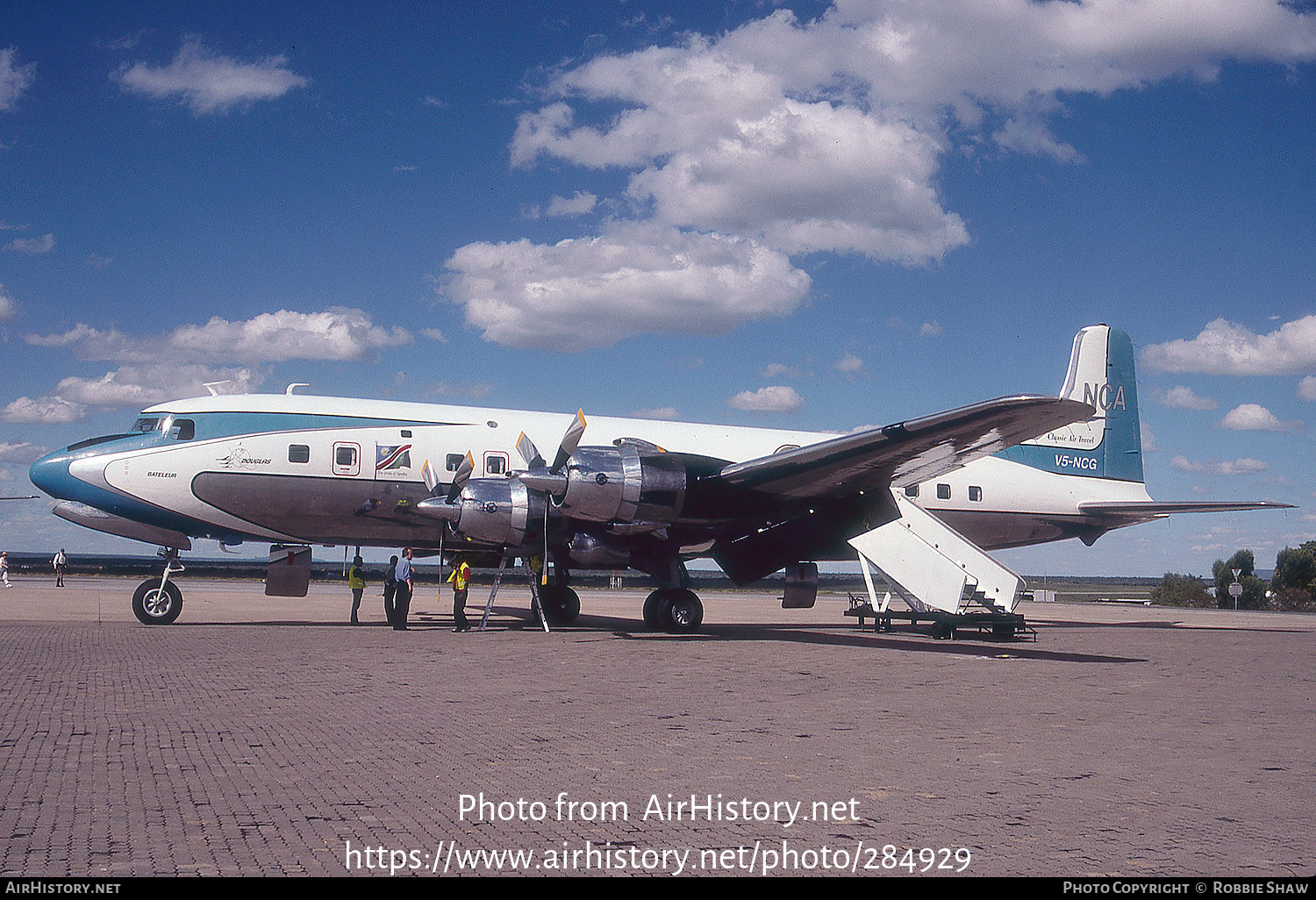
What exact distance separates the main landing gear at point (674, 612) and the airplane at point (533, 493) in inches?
1.2

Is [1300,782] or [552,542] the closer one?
[1300,782]

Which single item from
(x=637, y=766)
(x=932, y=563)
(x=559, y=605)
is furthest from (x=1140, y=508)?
(x=637, y=766)

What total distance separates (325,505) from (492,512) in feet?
13.6

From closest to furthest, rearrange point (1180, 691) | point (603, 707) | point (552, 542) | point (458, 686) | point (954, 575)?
point (603, 707), point (458, 686), point (1180, 691), point (552, 542), point (954, 575)

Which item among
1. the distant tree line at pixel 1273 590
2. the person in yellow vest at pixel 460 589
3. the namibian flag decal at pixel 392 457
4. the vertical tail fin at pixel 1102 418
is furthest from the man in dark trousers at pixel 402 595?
the distant tree line at pixel 1273 590

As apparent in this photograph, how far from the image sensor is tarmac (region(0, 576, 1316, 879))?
442 centimetres

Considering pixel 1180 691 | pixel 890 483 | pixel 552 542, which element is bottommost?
pixel 1180 691

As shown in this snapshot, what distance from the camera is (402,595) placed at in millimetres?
17938

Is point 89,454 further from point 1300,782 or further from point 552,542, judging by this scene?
point 1300,782

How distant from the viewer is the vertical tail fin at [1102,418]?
23516 mm

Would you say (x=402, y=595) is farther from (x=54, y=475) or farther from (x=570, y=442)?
(x=54, y=475)

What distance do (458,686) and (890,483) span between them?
10.4m
